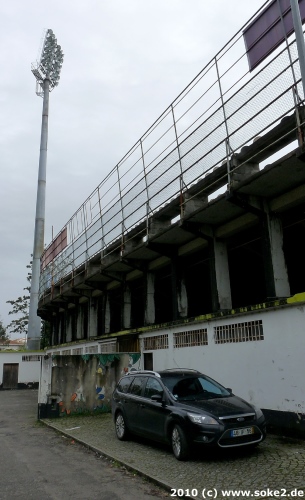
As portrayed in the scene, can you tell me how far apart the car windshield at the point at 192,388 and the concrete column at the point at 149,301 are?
29.1 feet

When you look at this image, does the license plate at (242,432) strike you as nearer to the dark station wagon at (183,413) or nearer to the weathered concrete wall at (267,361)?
the dark station wagon at (183,413)

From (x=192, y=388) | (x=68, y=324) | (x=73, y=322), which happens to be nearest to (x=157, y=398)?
(x=192, y=388)

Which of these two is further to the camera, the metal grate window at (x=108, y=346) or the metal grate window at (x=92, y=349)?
the metal grate window at (x=92, y=349)

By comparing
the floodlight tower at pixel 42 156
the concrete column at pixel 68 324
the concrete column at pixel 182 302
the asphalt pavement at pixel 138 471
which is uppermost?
the floodlight tower at pixel 42 156

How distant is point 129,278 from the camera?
2053 cm

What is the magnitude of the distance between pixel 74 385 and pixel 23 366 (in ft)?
63.8

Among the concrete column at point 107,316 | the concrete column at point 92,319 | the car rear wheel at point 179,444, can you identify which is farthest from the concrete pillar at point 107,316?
the car rear wheel at point 179,444

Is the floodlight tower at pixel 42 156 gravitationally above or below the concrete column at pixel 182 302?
above

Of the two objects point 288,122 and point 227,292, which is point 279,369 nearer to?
point 227,292

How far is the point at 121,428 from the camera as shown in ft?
31.1

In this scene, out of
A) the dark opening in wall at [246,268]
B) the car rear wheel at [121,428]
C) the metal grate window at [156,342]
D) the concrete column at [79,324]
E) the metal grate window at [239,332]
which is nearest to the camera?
the car rear wheel at [121,428]

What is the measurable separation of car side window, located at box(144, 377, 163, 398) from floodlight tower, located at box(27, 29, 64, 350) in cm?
2969

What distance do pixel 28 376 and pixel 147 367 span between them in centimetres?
1936

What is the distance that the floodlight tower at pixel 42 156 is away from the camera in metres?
37.9
